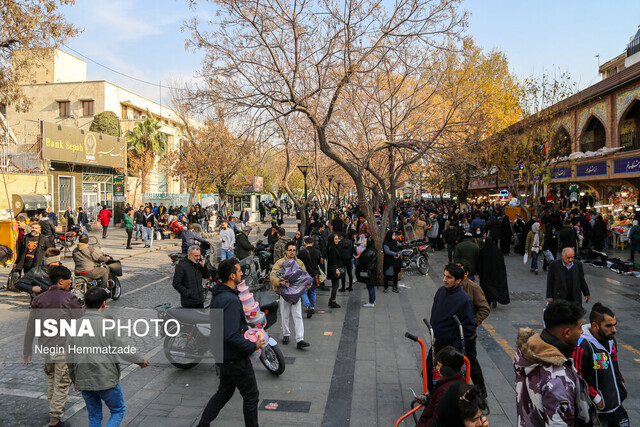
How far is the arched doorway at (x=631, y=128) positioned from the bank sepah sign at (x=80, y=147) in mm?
27718

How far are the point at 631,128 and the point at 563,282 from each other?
1592cm

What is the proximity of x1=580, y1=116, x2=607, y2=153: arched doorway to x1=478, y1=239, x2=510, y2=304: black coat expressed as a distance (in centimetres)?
1701

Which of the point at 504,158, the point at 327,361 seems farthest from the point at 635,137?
the point at 327,361

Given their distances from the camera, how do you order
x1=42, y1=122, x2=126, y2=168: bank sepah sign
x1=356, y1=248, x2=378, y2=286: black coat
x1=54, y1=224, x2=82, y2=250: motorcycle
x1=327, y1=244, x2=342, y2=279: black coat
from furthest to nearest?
x1=42, y1=122, x2=126, y2=168: bank sepah sign, x1=54, y1=224, x2=82, y2=250: motorcycle, x1=327, y1=244, x2=342, y2=279: black coat, x1=356, y1=248, x2=378, y2=286: black coat

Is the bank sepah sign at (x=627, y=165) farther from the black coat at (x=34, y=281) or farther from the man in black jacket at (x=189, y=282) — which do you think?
the black coat at (x=34, y=281)

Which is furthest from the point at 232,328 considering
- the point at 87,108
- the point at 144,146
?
the point at 87,108

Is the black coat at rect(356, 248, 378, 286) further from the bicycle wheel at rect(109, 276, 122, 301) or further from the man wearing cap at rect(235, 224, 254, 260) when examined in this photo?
the bicycle wheel at rect(109, 276, 122, 301)

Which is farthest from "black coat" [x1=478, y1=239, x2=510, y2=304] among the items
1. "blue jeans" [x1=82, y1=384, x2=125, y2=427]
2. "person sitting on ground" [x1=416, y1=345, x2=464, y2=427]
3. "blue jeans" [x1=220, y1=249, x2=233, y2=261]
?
"blue jeans" [x1=220, y1=249, x2=233, y2=261]

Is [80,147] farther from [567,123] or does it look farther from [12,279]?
[567,123]

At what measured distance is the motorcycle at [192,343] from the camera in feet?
19.2

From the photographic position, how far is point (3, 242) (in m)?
14.4

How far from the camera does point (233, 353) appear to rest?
4055mm

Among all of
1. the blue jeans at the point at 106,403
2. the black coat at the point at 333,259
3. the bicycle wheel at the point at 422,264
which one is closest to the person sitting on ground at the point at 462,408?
the blue jeans at the point at 106,403

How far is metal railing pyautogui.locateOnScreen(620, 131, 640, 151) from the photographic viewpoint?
18781 mm
